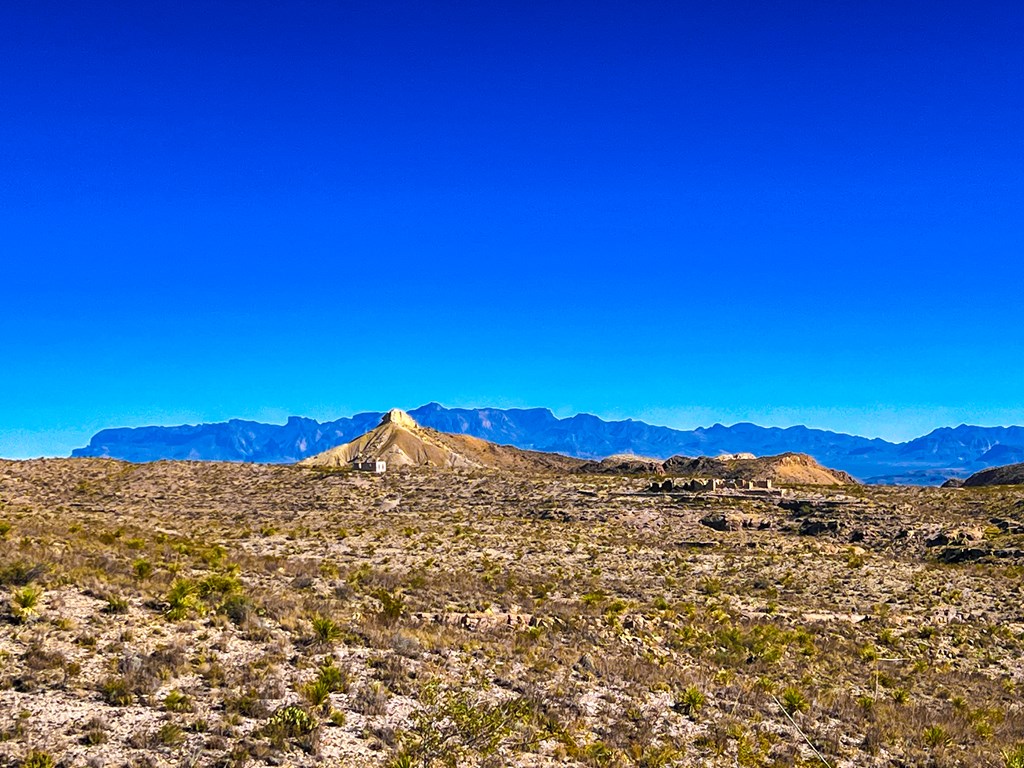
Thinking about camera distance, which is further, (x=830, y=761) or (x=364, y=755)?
(x=830, y=761)

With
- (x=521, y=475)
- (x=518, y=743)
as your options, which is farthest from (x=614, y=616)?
(x=521, y=475)

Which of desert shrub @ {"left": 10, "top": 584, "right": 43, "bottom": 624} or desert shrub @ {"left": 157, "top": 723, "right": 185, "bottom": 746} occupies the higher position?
desert shrub @ {"left": 10, "top": 584, "right": 43, "bottom": 624}

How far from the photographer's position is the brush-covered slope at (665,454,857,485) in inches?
4540

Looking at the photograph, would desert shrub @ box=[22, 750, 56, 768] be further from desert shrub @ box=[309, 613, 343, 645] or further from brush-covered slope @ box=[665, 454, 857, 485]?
brush-covered slope @ box=[665, 454, 857, 485]

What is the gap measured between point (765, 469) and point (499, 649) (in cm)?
10903

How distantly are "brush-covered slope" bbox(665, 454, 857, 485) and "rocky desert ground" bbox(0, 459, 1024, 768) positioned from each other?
72.8m

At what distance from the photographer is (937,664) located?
73.9ft

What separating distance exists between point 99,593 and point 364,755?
10126 millimetres

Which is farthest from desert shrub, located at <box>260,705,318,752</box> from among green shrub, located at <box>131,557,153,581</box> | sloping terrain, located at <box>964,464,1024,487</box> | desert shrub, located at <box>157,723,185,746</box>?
sloping terrain, located at <box>964,464,1024,487</box>

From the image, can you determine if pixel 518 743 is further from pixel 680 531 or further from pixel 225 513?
pixel 225 513

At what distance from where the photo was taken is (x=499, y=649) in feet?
58.9

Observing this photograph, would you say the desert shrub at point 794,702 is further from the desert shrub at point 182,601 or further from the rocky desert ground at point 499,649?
the desert shrub at point 182,601

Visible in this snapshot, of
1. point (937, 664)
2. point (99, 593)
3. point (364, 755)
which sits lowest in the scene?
point (937, 664)

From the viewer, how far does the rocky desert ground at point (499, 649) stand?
1238 centimetres
